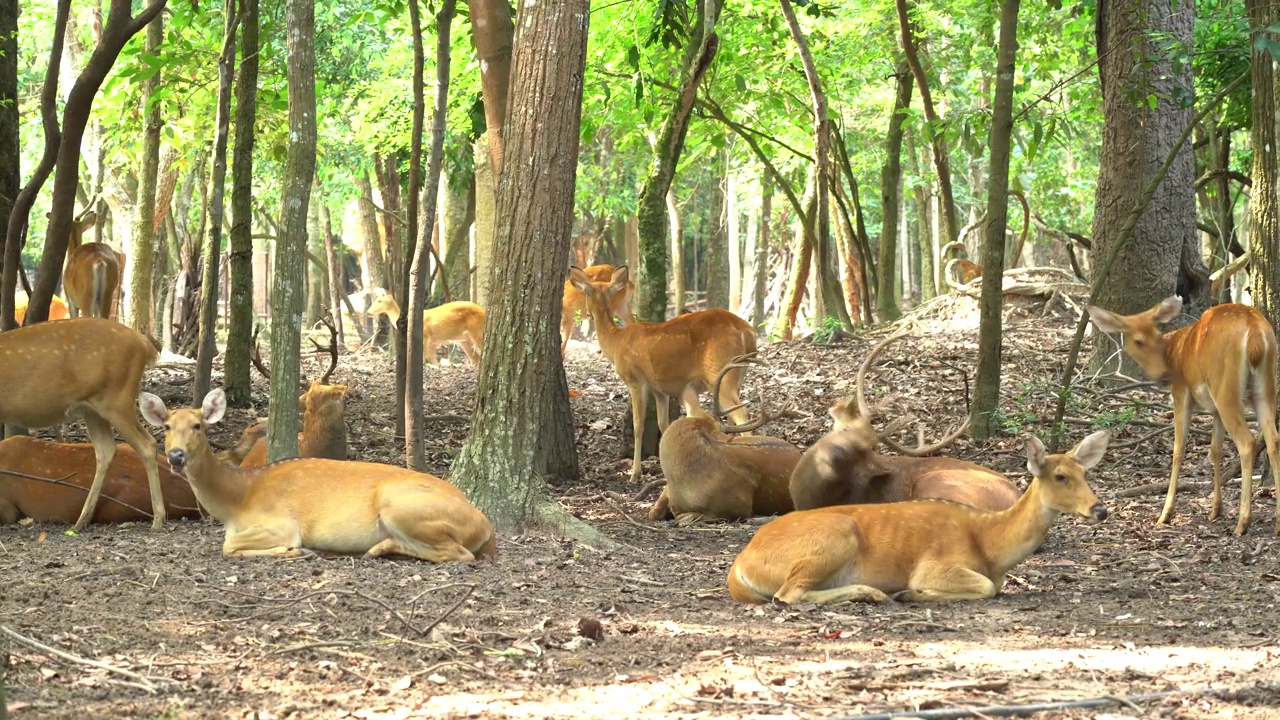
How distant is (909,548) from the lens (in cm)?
640

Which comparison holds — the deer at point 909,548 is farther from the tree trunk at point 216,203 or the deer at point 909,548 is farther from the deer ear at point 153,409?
the tree trunk at point 216,203

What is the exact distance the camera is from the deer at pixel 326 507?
6805 millimetres

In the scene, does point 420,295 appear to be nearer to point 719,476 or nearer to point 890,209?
point 719,476

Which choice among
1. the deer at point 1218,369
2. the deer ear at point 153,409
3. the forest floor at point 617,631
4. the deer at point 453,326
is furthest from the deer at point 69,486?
the deer at point 453,326

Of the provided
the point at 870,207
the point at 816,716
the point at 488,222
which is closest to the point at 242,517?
the point at 816,716

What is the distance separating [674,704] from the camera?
14.5 feet

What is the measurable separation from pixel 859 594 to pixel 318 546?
106 inches

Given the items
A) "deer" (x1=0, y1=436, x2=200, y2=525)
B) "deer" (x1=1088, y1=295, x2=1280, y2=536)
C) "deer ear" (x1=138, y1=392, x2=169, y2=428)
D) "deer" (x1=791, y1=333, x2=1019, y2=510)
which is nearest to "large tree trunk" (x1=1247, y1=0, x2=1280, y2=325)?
"deer" (x1=1088, y1=295, x2=1280, y2=536)

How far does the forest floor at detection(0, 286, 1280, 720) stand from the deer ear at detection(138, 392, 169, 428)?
0.67 metres

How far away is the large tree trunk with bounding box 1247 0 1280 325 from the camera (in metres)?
8.07

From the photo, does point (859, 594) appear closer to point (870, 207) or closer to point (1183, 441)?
point (1183, 441)

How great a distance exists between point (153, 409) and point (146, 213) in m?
8.01

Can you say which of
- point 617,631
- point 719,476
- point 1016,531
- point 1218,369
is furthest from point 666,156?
point 617,631

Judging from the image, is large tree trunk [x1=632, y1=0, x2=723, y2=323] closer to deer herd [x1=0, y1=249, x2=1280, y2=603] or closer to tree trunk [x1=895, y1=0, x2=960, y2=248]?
deer herd [x1=0, y1=249, x2=1280, y2=603]
